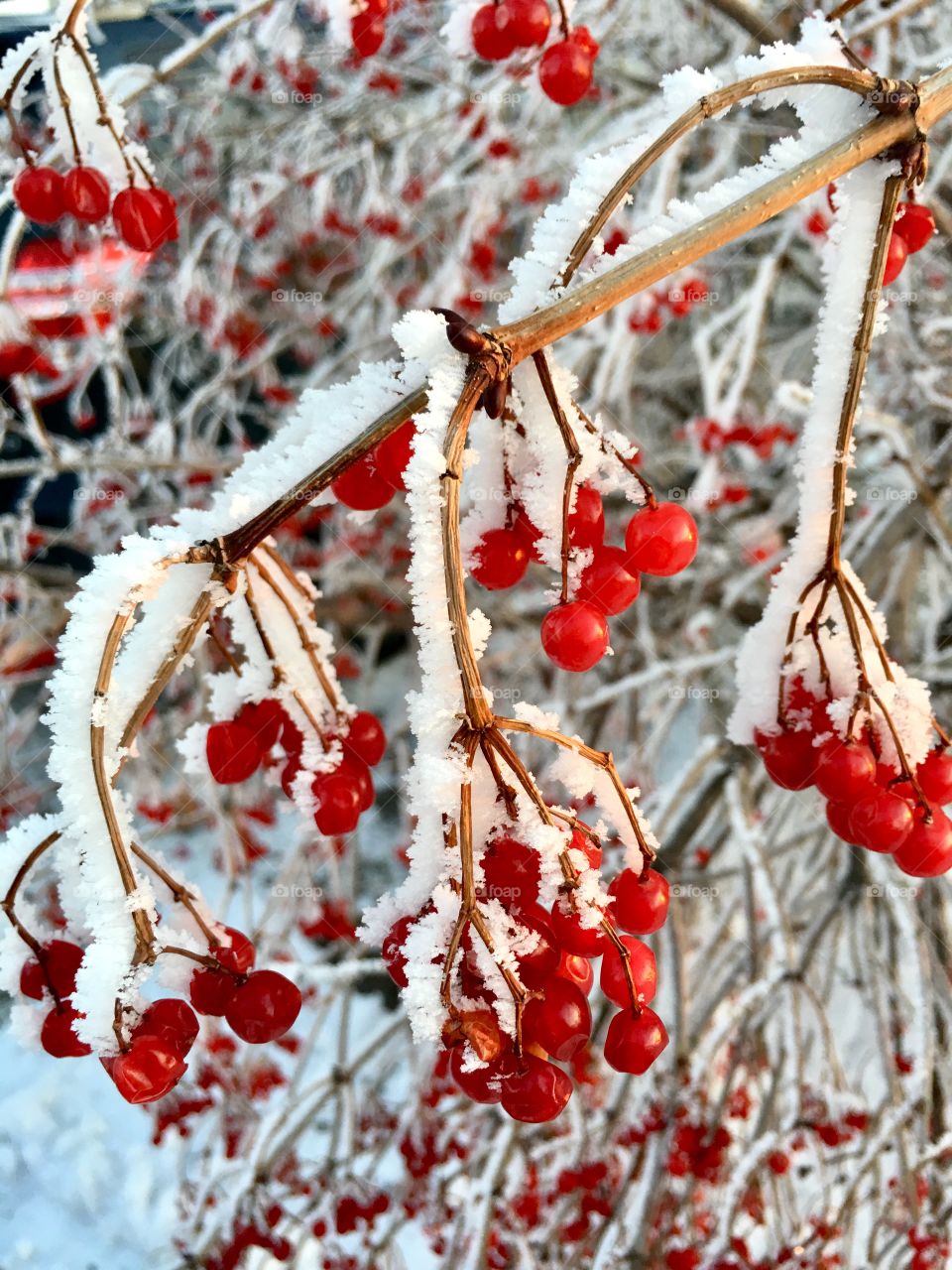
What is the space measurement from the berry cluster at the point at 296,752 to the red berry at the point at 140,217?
61 centimetres

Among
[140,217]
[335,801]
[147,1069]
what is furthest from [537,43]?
[147,1069]

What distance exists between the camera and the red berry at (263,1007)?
2.30 ft

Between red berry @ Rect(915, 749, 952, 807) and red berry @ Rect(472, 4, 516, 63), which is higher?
red berry @ Rect(472, 4, 516, 63)

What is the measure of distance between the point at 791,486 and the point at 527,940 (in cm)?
274

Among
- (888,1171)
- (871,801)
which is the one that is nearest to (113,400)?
(871,801)

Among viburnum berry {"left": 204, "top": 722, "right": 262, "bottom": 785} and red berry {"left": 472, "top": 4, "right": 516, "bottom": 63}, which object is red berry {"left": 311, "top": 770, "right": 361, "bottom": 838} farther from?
red berry {"left": 472, "top": 4, "right": 516, "bottom": 63}

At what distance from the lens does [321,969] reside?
1.96 m

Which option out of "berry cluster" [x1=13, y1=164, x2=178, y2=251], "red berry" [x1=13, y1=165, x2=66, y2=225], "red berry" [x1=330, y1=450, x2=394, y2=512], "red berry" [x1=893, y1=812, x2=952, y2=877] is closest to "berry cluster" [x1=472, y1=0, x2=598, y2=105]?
"berry cluster" [x1=13, y1=164, x2=178, y2=251]

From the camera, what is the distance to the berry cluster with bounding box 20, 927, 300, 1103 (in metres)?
0.63

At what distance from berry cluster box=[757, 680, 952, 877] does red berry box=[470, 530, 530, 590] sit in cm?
33

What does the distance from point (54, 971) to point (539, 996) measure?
1.32 feet

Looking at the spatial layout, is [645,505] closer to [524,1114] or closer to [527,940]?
[527,940]

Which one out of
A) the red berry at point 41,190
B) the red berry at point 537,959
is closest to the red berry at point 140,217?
the red berry at point 41,190

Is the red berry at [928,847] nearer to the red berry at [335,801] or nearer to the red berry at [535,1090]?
the red berry at [535,1090]
